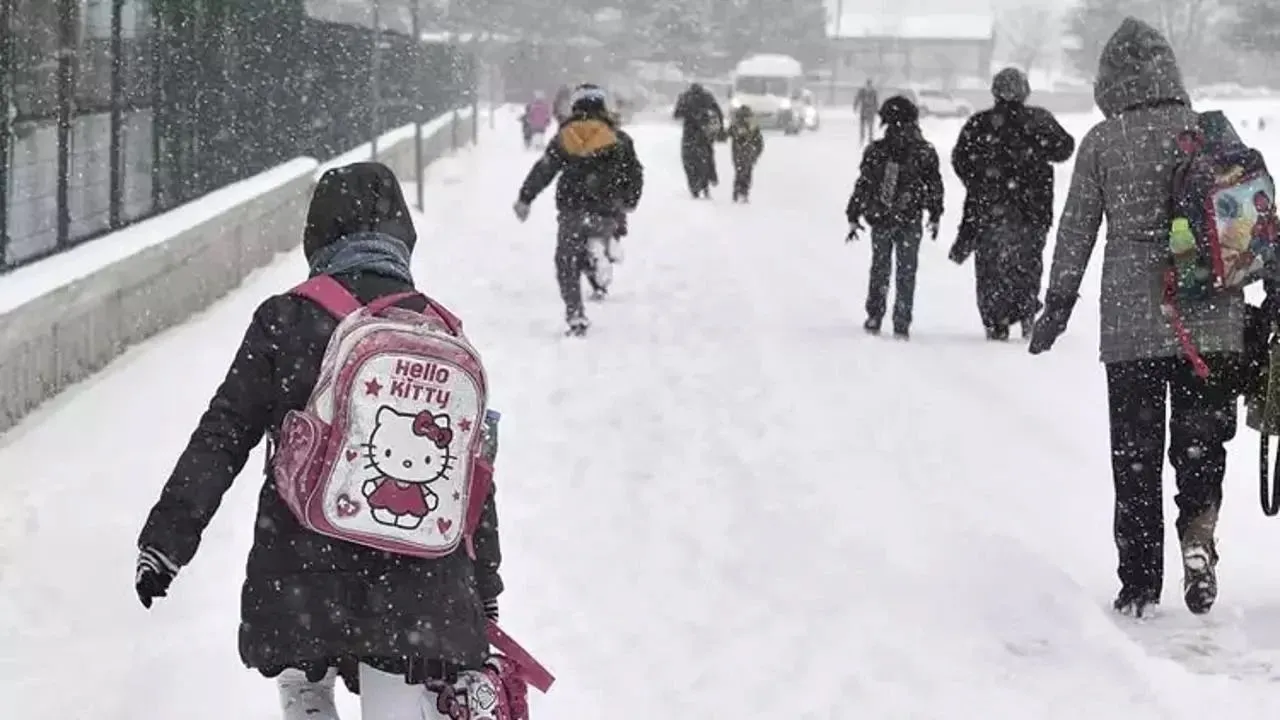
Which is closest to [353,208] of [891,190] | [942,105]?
[891,190]

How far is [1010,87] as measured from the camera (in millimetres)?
11914

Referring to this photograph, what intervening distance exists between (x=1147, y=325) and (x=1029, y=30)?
159 meters

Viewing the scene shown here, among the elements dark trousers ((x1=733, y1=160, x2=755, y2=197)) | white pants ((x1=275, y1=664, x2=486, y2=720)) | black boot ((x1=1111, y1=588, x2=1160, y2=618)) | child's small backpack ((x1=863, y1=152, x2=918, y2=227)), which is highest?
child's small backpack ((x1=863, y1=152, x2=918, y2=227))

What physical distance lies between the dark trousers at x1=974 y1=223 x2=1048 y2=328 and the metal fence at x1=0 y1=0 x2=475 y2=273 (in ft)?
18.1

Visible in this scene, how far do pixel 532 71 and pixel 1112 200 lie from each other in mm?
70887

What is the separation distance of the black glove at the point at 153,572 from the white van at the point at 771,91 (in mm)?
51112

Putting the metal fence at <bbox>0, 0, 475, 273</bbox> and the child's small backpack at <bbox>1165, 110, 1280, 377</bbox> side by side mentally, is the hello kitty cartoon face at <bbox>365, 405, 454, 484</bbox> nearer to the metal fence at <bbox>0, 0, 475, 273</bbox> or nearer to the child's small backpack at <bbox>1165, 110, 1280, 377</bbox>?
the child's small backpack at <bbox>1165, 110, 1280, 377</bbox>

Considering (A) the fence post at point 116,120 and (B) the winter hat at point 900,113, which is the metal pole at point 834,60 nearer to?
(B) the winter hat at point 900,113

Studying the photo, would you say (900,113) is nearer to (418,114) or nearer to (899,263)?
→ (899,263)

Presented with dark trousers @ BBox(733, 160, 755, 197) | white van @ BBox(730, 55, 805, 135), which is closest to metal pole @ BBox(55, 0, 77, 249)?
dark trousers @ BBox(733, 160, 755, 197)

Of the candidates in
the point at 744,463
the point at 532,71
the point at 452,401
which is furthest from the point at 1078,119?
the point at 452,401

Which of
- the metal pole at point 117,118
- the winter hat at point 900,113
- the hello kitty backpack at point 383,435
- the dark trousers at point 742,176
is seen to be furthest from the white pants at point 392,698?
the dark trousers at point 742,176

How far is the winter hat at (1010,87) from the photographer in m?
11.9

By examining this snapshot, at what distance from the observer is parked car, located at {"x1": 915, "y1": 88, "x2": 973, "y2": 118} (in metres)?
69.9
